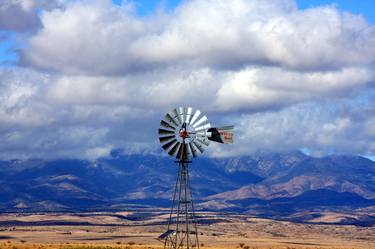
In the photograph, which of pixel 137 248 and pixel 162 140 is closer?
pixel 162 140

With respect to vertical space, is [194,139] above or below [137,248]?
above

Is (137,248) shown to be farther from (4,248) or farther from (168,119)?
(168,119)

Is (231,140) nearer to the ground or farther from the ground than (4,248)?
farther from the ground

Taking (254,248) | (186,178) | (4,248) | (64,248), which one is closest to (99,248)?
(64,248)

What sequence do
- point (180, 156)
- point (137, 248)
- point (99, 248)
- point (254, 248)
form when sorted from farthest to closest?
point (254, 248) → point (137, 248) → point (99, 248) → point (180, 156)

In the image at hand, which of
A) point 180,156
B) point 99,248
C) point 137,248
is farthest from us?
point 137,248

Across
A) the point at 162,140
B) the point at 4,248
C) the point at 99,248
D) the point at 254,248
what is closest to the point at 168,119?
the point at 162,140

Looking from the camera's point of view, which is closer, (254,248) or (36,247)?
(36,247)

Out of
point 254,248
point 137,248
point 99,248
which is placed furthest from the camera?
point 254,248

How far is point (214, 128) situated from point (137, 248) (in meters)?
49.1

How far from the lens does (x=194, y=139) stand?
104 meters

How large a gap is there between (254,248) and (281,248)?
24.5 ft

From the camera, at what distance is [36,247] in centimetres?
14262

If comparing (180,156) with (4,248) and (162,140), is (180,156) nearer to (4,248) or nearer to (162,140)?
(162,140)
